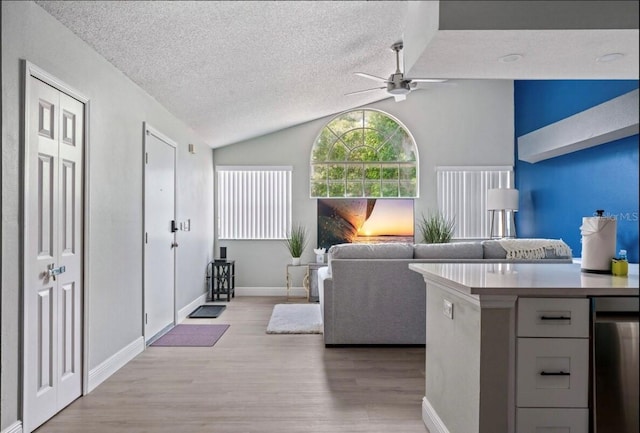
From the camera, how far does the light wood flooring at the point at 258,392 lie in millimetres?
2508

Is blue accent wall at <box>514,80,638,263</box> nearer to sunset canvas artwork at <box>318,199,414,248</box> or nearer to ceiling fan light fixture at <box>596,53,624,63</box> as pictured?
sunset canvas artwork at <box>318,199,414,248</box>

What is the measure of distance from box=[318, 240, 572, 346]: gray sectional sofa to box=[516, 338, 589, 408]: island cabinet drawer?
7.18ft

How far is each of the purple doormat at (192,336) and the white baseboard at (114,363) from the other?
14.1 inches

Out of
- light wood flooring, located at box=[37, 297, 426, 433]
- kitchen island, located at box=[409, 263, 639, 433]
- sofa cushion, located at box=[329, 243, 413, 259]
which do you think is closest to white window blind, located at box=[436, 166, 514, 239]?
sofa cushion, located at box=[329, 243, 413, 259]

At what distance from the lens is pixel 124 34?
296 centimetres

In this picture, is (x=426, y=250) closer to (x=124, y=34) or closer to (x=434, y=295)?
(x=434, y=295)

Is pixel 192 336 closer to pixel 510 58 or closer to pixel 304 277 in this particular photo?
pixel 304 277

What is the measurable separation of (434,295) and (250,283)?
198 inches

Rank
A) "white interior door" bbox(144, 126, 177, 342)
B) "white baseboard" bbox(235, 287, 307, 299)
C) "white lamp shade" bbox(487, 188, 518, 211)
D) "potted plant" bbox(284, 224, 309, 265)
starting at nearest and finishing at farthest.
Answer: "white interior door" bbox(144, 126, 177, 342)
"white lamp shade" bbox(487, 188, 518, 211)
"potted plant" bbox(284, 224, 309, 265)
"white baseboard" bbox(235, 287, 307, 299)

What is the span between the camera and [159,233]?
4438mm

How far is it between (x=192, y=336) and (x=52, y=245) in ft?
7.17

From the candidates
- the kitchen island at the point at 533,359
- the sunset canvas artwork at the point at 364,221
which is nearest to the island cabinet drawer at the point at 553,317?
the kitchen island at the point at 533,359

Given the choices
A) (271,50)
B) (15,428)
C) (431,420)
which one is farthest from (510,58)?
(15,428)

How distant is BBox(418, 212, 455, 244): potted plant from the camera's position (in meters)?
6.79
